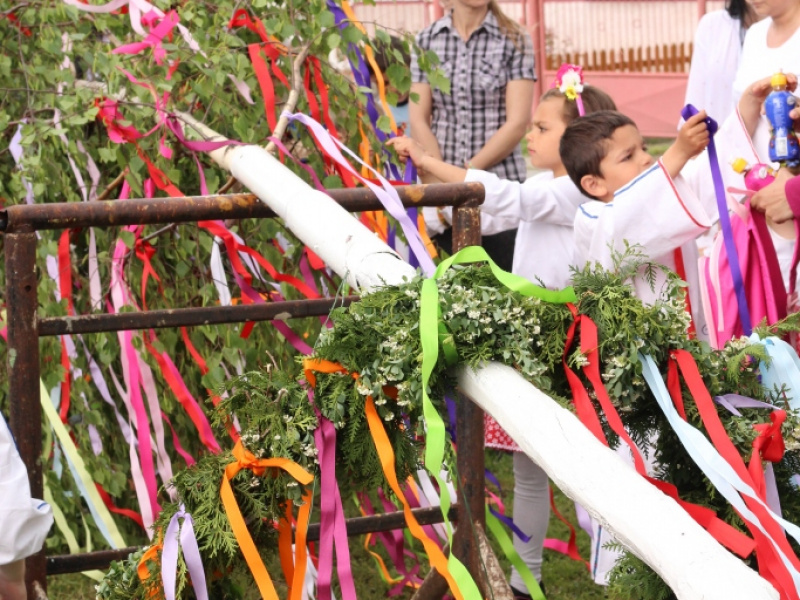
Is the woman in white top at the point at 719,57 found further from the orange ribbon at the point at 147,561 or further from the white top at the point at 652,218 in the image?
the orange ribbon at the point at 147,561

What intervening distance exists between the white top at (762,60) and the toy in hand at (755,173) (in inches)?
5.0

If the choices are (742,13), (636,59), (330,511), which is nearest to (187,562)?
(330,511)

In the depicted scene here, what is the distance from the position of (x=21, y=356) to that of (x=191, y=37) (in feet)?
3.69

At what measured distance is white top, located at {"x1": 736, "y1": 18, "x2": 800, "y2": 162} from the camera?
2717 mm

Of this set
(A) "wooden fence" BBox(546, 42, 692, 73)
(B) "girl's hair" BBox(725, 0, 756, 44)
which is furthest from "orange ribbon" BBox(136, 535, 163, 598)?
(A) "wooden fence" BBox(546, 42, 692, 73)

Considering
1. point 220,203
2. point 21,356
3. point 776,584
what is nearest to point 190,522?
point 21,356

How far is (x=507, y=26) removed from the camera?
379cm

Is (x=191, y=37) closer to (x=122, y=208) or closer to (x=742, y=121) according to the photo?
(x=122, y=208)

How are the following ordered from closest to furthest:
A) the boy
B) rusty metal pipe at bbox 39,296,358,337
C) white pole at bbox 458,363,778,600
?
white pole at bbox 458,363,778,600, rusty metal pipe at bbox 39,296,358,337, the boy

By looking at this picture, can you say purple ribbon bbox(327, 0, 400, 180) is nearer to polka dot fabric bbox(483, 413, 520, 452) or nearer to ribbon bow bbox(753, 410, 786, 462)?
polka dot fabric bbox(483, 413, 520, 452)

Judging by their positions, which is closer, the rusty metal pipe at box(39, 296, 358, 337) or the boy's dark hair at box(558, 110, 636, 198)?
the rusty metal pipe at box(39, 296, 358, 337)

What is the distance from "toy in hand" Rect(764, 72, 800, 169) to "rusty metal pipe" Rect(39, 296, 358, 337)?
0.99 meters

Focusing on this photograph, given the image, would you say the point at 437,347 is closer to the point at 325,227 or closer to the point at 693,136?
the point at 325,227

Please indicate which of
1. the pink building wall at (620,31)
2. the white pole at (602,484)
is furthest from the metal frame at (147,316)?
the pink building wall at (620,31)
